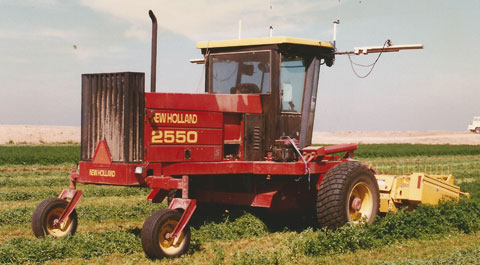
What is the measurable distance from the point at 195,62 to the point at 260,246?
3936 millimetres

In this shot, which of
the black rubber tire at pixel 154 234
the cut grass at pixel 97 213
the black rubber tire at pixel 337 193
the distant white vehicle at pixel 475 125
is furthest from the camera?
the distant white vehicle at pixel 475 125

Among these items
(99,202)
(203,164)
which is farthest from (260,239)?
(99,202)

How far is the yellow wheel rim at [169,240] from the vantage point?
23.4 feet

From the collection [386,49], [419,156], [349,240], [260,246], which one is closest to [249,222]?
[260,246]

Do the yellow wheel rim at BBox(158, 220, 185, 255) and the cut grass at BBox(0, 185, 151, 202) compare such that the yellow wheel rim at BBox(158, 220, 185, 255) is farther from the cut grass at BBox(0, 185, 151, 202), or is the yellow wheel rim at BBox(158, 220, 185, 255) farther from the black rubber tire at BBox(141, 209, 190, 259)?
the cut grass at BBox(0, 185, 151, 202)

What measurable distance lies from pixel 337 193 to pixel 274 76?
2.09m

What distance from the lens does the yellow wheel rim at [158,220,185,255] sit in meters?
7.14

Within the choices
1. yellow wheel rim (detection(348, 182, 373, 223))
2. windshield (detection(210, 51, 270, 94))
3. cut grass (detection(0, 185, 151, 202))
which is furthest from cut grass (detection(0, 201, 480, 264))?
cut grass (detection(0, 185, 151, 202))

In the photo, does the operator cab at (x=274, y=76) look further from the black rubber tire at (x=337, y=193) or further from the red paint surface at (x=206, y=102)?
the black rubber tire at (x=337, y=193)

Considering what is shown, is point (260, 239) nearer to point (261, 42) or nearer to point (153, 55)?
point (261, 42)

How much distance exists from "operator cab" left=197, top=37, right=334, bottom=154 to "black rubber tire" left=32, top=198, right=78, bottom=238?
2904 mm

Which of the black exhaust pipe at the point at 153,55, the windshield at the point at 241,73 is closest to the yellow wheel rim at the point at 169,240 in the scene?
the black exhaust pipe at the point at 153,55

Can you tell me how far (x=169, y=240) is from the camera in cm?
723

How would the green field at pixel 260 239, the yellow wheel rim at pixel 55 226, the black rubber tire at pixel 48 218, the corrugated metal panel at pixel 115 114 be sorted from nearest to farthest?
the green field at pixel 260 239 < the corrugated metal panel at pixel 115 114 < the black rubber tire at pixel 48 218 < the yellow wheel rim at pixel 55 226
